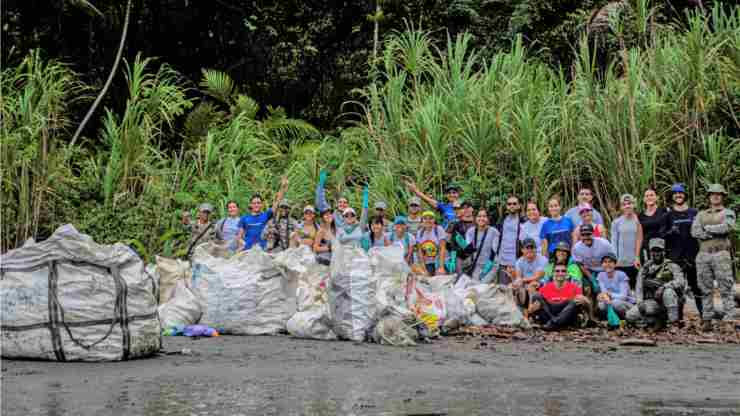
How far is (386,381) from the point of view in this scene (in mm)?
8992

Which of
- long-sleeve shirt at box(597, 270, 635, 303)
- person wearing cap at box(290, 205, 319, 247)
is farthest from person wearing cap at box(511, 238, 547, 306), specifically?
person wearing cap at box(290, 205, 319, 247)

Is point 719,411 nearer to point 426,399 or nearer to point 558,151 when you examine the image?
point 426,399

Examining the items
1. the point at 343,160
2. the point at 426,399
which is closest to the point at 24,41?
the point at 343,160

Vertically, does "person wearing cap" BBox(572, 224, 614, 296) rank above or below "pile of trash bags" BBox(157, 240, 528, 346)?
above

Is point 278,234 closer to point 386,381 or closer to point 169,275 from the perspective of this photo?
point 169,275

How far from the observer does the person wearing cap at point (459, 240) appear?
48.6 feet

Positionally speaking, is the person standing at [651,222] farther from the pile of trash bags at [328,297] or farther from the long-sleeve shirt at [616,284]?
the pile of trash bags at [328,297]

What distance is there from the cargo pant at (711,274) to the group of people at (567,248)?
1cm

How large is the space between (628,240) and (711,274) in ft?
3.50

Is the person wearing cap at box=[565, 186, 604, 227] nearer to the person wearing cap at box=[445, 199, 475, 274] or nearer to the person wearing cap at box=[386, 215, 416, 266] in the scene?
the person wearing cap at box=[445, 199, 475, 274]

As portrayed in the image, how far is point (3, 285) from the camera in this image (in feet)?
33.0

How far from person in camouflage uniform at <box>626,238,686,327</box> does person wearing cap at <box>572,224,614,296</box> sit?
22.6 inches

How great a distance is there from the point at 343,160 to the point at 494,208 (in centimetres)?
351

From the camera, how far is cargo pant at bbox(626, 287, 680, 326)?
13.0 meters
